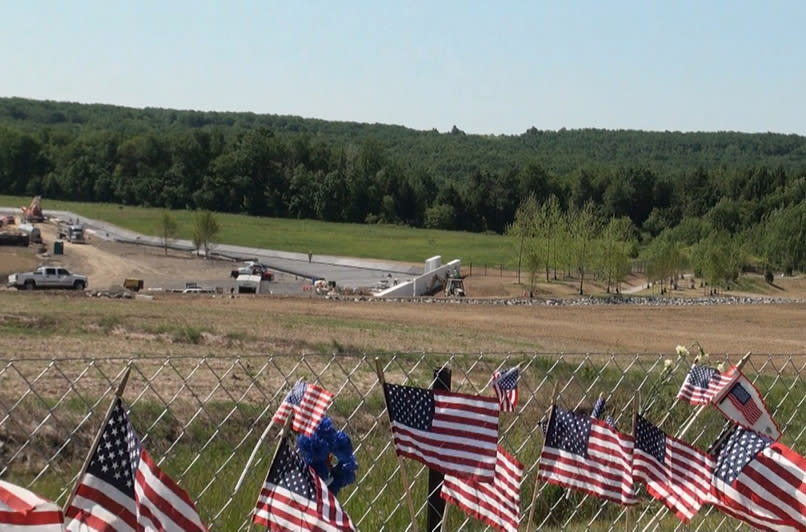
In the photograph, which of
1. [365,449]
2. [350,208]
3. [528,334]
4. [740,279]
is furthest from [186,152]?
[365,449]

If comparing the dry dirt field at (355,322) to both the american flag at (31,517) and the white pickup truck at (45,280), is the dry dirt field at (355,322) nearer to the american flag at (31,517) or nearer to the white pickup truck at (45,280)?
the white pickup truck at (45,280)

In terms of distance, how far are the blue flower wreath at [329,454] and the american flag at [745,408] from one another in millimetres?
2637

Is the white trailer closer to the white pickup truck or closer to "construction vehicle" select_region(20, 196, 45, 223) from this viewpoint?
the white pickup truck

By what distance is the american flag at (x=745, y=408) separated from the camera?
22.4ft

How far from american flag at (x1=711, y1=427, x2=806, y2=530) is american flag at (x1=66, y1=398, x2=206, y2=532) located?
334cm

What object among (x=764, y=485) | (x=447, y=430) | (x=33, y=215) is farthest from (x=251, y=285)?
(x=447, y=430)

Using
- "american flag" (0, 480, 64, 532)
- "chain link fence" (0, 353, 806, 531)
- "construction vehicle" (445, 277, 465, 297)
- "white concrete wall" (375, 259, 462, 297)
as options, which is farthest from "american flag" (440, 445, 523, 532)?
"construction vehicle" (445, 277, 465, 297)

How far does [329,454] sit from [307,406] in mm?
259

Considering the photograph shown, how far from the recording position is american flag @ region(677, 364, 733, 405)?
6840mm

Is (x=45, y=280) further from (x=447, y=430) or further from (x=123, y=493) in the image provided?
(x=123, y=493)

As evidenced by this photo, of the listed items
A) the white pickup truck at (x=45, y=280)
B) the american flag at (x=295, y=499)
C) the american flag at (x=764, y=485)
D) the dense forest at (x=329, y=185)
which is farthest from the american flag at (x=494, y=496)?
the dense forest at (x=329, y=185)

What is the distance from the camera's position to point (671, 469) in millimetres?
6578

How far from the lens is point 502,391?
625cm

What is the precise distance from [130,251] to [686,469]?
86.2 meters
